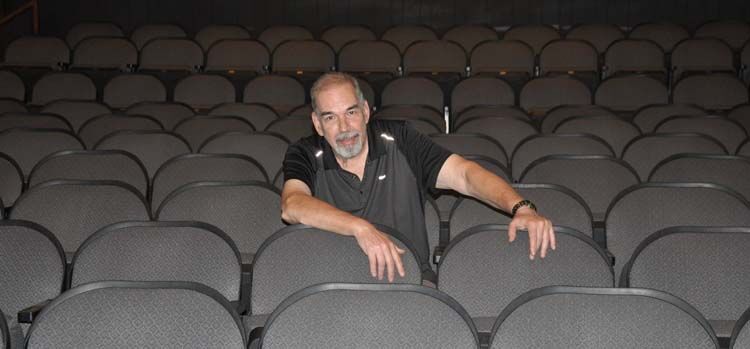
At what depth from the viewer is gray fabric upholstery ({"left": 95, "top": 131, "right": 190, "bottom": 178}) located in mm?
5410

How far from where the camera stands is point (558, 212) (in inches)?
155

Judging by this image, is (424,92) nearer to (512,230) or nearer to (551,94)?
(551,94)

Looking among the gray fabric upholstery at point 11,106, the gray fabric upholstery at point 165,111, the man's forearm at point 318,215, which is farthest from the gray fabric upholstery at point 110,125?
the man's forearm at point 318,215

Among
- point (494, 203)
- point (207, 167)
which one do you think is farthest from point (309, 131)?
point (494, 203)

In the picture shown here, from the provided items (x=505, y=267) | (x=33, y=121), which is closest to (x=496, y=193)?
(x=505, y=267)

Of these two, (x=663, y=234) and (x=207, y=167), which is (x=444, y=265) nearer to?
(x=663, y=234)

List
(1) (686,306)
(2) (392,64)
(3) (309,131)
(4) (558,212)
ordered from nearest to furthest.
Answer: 1. (1) (686,306)
2. (4) (558,212)
3. (3) (309,131)
4. (2) (392,64)

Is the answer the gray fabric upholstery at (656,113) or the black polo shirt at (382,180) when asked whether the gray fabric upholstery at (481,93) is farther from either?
the black polo shirt at (382,180)

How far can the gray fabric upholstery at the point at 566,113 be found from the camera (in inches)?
251

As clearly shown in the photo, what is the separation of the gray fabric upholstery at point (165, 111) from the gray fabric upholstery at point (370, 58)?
89.3 inches

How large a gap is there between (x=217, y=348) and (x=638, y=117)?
455cm

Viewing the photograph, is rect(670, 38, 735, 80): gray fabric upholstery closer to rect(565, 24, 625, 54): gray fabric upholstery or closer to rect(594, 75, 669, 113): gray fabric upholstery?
rect(565, 24, 625, 54): gray fabric upholstery

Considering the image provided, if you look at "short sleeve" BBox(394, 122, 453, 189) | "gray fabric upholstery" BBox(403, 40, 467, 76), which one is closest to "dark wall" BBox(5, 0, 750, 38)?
"gray fabric upholstery" BBox(403, 40, 467, 76)

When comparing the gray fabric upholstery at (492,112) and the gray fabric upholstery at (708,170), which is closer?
the gray fabric upholstery at (708,170)
